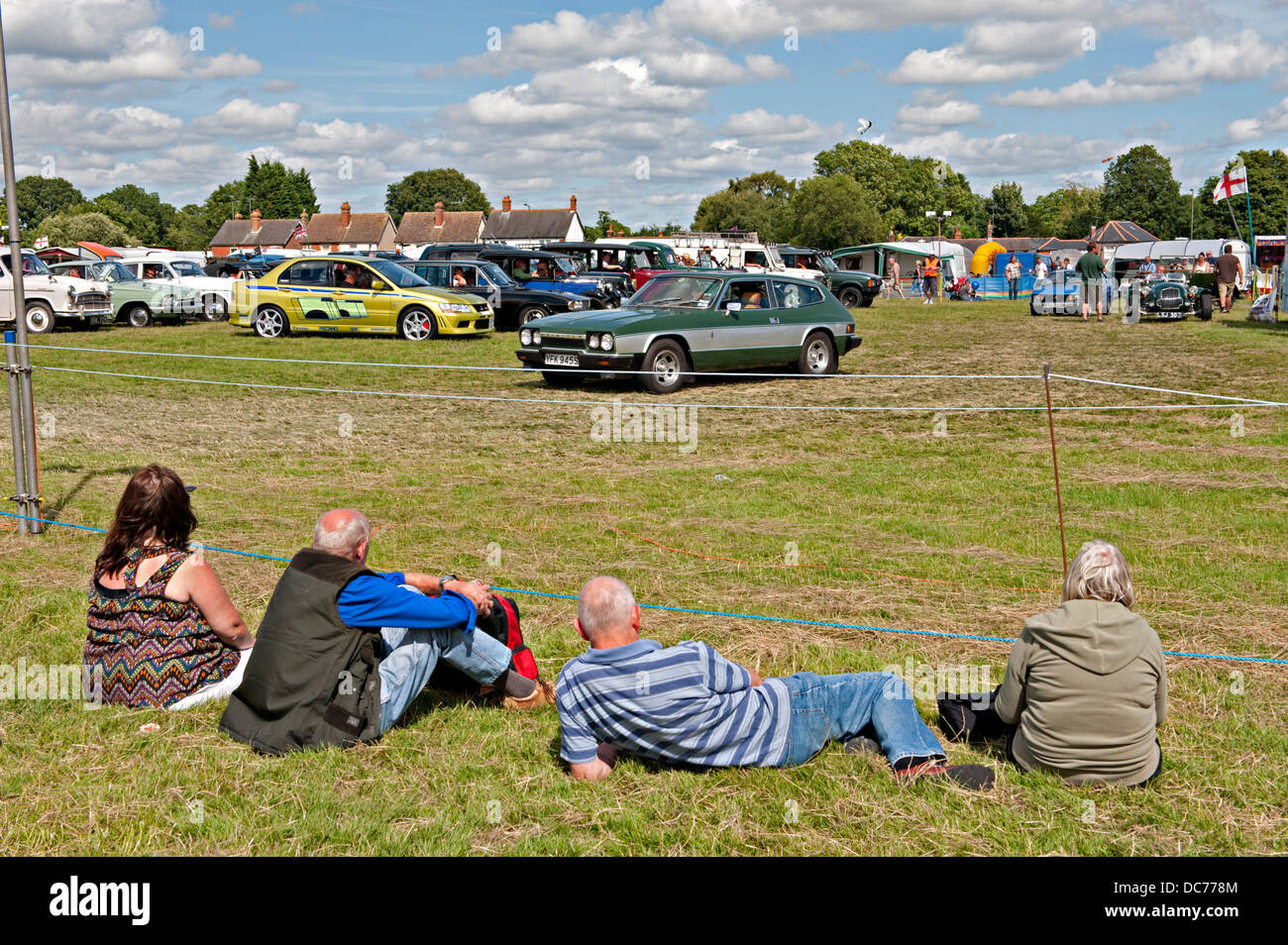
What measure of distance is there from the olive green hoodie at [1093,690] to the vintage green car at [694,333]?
1098 centimetres

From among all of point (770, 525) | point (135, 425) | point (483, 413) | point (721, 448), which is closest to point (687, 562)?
point (770, 525)

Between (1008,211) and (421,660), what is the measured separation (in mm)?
135737

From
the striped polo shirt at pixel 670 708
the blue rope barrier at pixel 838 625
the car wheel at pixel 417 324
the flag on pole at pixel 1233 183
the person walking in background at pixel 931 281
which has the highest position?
the flag on pole at pixel 1233 183

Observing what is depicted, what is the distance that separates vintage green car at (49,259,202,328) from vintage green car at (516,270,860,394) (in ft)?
42.1

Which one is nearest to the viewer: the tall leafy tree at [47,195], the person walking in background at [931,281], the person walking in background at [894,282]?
the person walking in background at [931,281]

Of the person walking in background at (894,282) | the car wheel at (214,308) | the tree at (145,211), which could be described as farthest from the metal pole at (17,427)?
the tree at (145,211)

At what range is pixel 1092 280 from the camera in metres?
A: 28.2

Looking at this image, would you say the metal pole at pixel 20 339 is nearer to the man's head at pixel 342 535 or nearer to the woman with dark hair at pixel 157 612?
the woman with dark hair at pixel 157 612

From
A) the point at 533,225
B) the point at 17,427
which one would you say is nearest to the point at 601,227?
the point at 533,225

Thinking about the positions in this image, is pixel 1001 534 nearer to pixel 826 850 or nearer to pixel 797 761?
pixel 797 761

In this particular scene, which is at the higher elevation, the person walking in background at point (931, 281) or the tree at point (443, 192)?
the tree at point (443, 192)

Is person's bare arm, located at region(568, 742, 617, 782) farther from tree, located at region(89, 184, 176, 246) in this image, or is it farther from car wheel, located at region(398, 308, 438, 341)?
tree, located at region(89, 184, 176, 246)

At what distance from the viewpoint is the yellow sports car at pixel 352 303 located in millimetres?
20828

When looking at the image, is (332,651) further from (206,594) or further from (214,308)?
(214,308)
